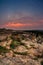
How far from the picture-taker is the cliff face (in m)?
19.6

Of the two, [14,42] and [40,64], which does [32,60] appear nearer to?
[40,64]

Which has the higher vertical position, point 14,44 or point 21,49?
point 14,44

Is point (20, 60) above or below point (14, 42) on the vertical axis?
below

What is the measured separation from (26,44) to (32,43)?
3.77 feet

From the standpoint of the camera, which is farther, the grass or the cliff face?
the grass

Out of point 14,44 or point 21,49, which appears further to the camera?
point 14,44

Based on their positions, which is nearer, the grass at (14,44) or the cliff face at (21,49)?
the cliff face at (21,49)

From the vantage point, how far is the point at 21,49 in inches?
913

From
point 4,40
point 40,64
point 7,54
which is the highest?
point 4,40

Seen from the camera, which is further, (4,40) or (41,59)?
(4,40)

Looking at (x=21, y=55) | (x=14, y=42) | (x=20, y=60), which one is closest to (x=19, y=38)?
(x=14, y=42)

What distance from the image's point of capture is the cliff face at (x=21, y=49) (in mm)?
19608

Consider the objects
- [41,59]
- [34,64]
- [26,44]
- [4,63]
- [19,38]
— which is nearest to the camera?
[4,63]

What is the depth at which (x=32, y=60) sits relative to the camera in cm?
2034
